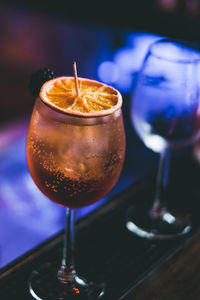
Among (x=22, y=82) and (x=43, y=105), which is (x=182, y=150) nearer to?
(x=43, y=105)

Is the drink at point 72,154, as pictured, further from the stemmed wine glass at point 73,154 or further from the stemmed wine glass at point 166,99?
the stemmed wine glass at point 166,99

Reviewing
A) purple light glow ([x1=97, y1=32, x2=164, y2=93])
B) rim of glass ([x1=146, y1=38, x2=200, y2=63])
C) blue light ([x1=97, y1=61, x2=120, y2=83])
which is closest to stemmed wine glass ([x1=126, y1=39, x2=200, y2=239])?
rim of glass ([x1=146, y1=38, x2=200, y2=63])

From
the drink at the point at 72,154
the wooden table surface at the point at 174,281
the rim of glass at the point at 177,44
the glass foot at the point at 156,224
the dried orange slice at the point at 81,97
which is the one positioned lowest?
the glass foot at the point at 156,224

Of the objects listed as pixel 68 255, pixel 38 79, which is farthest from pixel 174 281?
pixel 38 79

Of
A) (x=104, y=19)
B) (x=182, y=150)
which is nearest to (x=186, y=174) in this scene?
(x=182, y=150)

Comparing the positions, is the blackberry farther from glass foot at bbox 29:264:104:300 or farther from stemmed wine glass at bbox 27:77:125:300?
glass foot at bbox 29:264:104:300

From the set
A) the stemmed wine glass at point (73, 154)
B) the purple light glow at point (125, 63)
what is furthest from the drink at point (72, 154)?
the purple light glow at point (125, 63)
